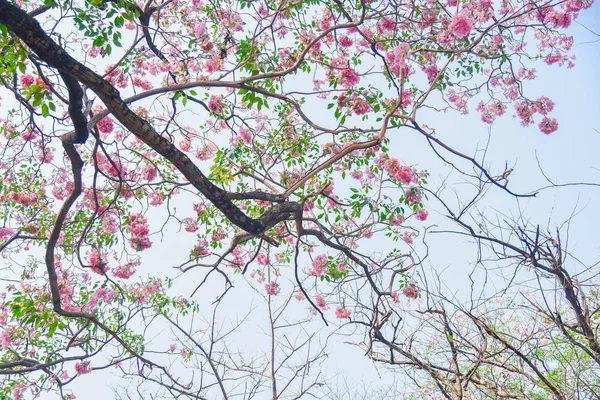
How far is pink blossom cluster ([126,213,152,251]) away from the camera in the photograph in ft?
14.0

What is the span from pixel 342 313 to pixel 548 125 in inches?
127

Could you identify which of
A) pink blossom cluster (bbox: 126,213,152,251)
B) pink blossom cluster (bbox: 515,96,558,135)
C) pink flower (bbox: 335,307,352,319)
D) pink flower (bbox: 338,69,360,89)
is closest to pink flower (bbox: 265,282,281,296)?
pink flower (bbox: 335,307,352,319)

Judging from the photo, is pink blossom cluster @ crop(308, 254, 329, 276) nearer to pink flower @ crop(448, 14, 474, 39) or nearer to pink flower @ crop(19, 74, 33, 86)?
pink flower @ crop(448, 14, 474, 39)

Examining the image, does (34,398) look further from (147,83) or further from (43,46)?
(43,46)

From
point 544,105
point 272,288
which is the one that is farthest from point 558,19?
point 272,288

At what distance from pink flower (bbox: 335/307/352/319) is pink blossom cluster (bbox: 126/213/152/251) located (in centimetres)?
231

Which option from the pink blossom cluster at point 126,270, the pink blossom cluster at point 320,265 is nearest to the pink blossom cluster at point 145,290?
the pink blossom cluster at point 126,270

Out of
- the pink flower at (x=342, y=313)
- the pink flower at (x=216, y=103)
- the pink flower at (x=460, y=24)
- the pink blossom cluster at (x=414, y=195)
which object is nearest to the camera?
the pink flower at (x=460, y=24)

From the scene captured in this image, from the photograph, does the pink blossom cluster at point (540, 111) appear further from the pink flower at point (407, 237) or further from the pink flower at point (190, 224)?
the pink flower at point (190, 224)

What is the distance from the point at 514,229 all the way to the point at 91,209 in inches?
163

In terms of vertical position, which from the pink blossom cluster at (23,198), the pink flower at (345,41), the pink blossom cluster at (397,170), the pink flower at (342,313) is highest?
the pink flower at (345,41)

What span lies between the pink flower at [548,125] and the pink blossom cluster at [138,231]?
4.52m

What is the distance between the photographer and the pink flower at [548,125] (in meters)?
4.92

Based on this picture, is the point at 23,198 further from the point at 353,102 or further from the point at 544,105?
the point at 544,105
